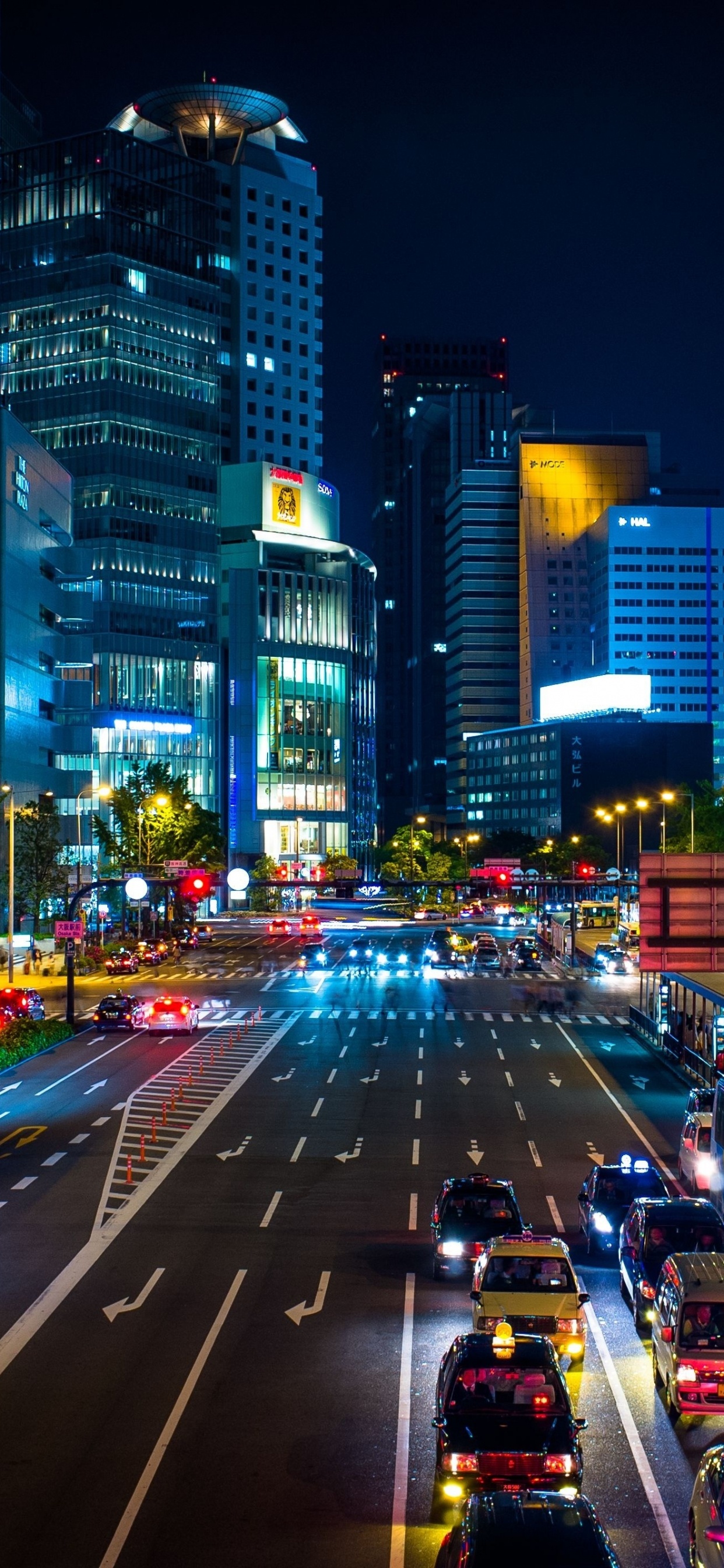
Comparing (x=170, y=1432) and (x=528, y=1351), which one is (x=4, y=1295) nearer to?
(x=170, y=1432)

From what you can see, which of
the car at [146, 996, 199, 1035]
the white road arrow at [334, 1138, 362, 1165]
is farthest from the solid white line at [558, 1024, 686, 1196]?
the car at [146, 996, 199, 1035]

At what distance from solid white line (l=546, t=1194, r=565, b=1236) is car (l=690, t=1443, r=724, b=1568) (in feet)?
48.0

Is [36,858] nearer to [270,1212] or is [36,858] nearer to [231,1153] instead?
[231,1153]

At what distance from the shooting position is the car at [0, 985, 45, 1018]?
206 ft

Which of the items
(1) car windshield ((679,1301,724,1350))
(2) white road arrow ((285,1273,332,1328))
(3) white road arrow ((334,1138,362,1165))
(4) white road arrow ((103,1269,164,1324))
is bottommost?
(3) white road arrow ((334,1138,362,1165))

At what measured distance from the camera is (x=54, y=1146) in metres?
37.0

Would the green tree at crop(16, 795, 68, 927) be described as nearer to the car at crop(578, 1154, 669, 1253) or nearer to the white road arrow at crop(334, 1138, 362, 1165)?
the white road arrow at crop(334, 1138, 362, 1165)

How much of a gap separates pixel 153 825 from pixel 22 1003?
54696mm

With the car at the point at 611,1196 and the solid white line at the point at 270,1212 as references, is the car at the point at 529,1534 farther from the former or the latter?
the solid white line at the point at 270,1212

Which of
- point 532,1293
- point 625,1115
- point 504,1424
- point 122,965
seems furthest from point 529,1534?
point 122,965

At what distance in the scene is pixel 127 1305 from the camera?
23.4 metres

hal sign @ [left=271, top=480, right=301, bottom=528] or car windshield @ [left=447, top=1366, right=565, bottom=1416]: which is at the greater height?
hal sign @ [left=271, top=480, right=301, bottom=528]

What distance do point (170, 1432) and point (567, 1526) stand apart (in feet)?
24.3

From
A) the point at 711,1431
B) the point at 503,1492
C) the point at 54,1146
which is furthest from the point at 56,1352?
the point at 54,1146
